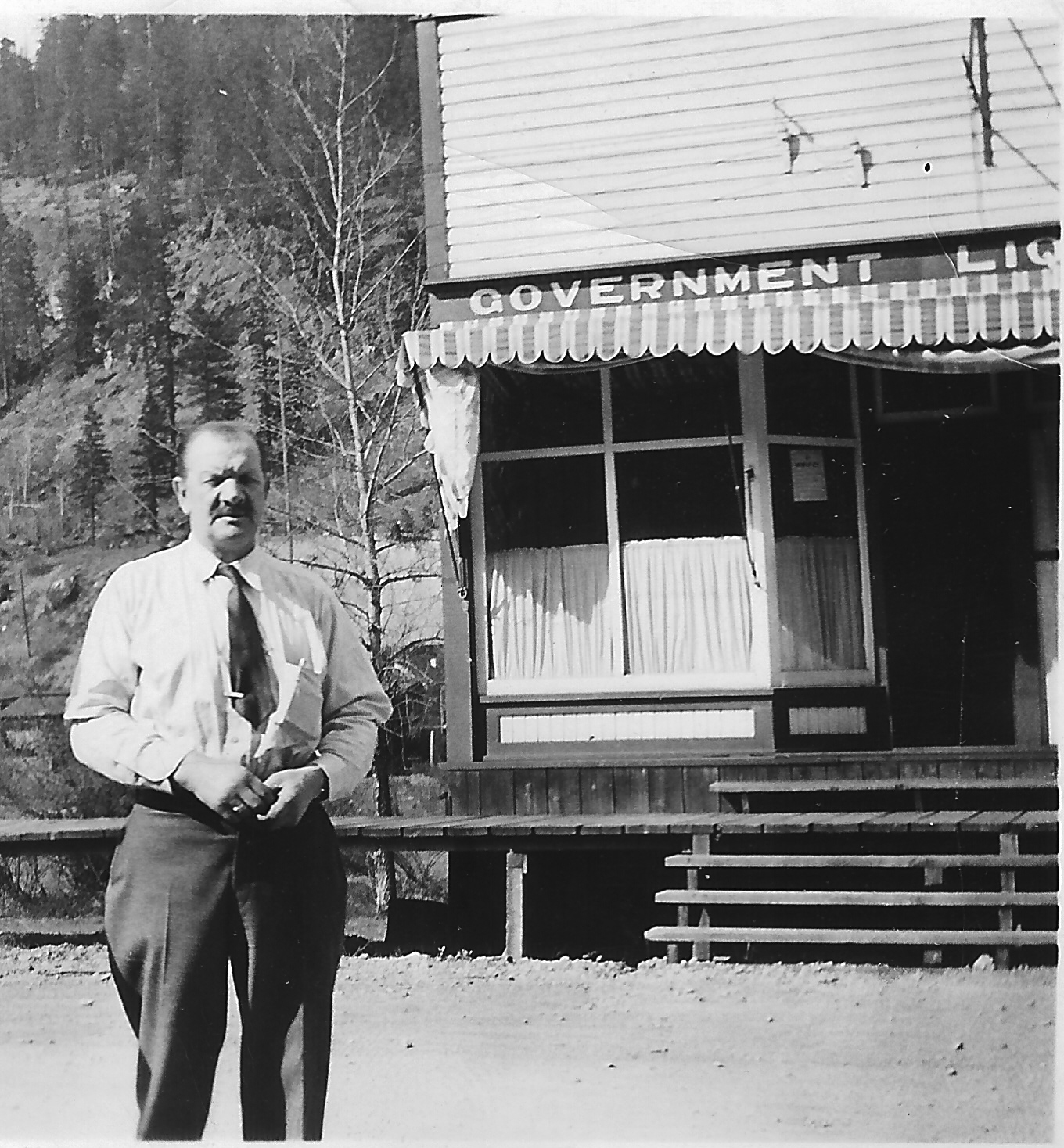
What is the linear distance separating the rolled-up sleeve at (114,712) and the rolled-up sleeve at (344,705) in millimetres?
462

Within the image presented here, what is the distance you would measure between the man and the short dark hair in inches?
2.7

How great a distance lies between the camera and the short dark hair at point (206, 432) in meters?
5.19

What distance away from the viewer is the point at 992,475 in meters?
6.43

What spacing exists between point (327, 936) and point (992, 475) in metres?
3.58

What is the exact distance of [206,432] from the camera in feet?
17.1

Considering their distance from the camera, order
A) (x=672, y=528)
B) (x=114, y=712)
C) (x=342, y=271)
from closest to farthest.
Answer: (x=114, y=712) < (x=342, y=271) < (x=672, y=528)

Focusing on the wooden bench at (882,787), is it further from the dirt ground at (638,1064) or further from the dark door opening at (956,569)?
the dirt ground at (638,1064)

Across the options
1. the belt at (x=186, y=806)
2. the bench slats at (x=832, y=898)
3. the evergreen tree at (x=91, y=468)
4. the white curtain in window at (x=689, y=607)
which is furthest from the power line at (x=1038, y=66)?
the belt at (x=186, y=806)

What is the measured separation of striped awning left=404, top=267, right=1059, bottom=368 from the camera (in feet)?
19.4

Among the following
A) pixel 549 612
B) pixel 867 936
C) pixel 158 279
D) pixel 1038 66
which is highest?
pixel 1038 66

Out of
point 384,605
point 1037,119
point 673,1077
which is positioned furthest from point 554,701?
point 1037,119

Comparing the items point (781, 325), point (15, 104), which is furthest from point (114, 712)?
point (781, 325)

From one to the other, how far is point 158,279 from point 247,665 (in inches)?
68.1

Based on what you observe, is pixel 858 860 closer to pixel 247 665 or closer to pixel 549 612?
pixel 549 612
